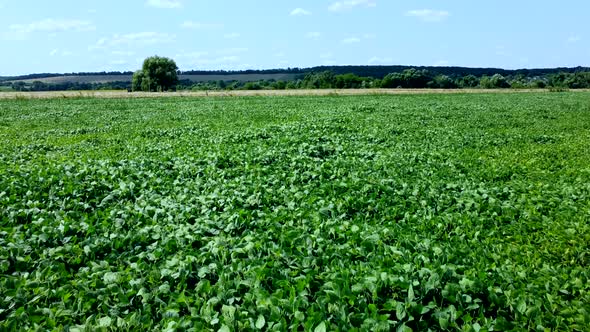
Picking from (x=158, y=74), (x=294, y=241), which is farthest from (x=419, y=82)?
(x=294, y=241)

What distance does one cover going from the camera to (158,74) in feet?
388

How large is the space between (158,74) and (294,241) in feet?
395

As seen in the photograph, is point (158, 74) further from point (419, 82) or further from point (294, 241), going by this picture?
point (294, 241)

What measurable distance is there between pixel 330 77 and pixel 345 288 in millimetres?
116017

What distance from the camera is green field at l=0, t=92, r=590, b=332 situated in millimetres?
4684

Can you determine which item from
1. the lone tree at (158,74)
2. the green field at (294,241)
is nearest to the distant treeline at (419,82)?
the lone tree at (158,74)

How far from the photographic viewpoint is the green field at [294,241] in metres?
4.68

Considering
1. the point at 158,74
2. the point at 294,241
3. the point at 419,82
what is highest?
the point at 158,74

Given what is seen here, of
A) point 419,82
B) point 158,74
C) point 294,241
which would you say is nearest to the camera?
point 294,241

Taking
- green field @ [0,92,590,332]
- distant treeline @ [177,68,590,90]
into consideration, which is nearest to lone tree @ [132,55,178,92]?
distant treeline @ [177,68,590,90]

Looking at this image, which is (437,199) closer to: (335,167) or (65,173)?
(335,167)

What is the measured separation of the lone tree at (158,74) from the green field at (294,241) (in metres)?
110

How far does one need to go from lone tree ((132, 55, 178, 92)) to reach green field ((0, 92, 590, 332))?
10999 centimetres

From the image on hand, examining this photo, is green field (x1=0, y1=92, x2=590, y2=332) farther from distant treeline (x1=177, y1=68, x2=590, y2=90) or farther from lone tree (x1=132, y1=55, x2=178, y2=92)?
lone tree (x1=132, y1=55, x2=178, y2=92)
